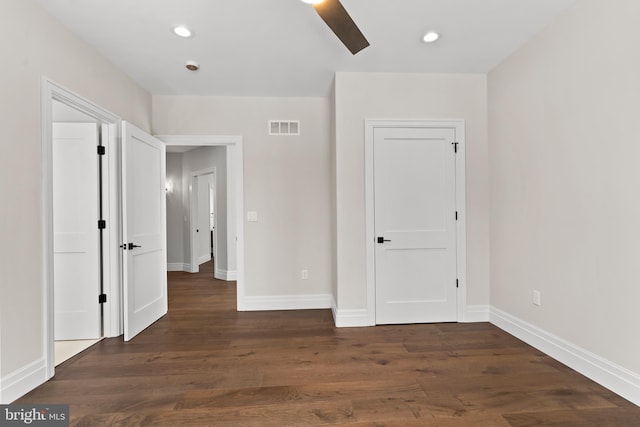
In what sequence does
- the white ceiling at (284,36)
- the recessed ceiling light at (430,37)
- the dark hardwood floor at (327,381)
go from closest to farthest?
the dark hardwood floor at (327,381), the white ceiling at (284,36), the recessed ceiling light at (430,37)

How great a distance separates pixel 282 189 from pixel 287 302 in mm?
1419

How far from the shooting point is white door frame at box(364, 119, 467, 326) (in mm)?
3172

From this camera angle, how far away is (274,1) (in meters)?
2.11

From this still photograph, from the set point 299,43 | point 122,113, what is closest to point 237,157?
point 122,113

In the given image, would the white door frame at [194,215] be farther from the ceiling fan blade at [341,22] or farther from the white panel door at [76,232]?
the ceiling fan blade at [341,22]

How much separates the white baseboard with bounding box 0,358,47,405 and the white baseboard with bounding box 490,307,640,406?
381 centimetres

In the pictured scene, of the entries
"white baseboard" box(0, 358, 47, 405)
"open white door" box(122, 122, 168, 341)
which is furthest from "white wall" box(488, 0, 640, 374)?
"white baseboard" box(0, 358, 47, 405)

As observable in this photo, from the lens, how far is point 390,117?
3199 mm

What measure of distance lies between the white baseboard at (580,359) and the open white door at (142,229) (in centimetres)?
367

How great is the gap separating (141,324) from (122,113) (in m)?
2.18

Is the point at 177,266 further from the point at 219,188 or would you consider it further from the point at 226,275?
the point at 219,188

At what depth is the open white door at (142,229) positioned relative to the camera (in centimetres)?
290

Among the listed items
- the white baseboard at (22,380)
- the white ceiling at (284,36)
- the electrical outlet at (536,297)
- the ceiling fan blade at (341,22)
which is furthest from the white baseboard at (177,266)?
the electrical outlet at (536,297)

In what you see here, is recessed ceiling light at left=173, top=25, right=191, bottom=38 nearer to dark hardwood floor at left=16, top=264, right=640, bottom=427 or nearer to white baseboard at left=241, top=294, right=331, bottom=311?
dark hardwood floor at left=16, top=264, right=640, bottom=427
